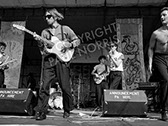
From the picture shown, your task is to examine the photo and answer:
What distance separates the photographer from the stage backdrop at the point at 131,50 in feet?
19.9

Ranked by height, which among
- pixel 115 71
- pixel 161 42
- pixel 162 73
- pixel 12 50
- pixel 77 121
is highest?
pixel 12 50

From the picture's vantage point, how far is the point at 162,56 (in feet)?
9.83

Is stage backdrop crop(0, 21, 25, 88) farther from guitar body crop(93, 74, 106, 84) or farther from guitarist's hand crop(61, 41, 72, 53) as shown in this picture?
guitarist's hand crop(61, 41, 72, 53)

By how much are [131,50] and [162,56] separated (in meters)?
3.47

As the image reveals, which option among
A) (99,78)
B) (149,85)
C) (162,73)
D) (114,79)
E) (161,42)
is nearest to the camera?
(162,73)

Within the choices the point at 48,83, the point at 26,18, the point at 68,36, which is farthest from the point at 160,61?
the point at 26,18

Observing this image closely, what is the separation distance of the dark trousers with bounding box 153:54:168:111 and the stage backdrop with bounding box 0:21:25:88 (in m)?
4.97

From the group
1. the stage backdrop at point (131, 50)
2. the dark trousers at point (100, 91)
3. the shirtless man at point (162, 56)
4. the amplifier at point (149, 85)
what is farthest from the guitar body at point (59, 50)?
the stage backdrop at point (131, 50)

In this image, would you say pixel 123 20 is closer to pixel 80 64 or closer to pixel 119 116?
pixel 80 64

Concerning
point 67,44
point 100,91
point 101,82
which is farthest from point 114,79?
point 67,44

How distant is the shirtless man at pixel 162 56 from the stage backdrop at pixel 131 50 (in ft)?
9.80

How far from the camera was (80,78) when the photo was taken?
9.42 meters

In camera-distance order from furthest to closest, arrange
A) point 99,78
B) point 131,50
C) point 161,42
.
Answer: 1. point 131,50
2. point 99,78
3. point 161,42

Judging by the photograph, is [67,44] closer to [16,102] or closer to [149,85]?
[16,102]
